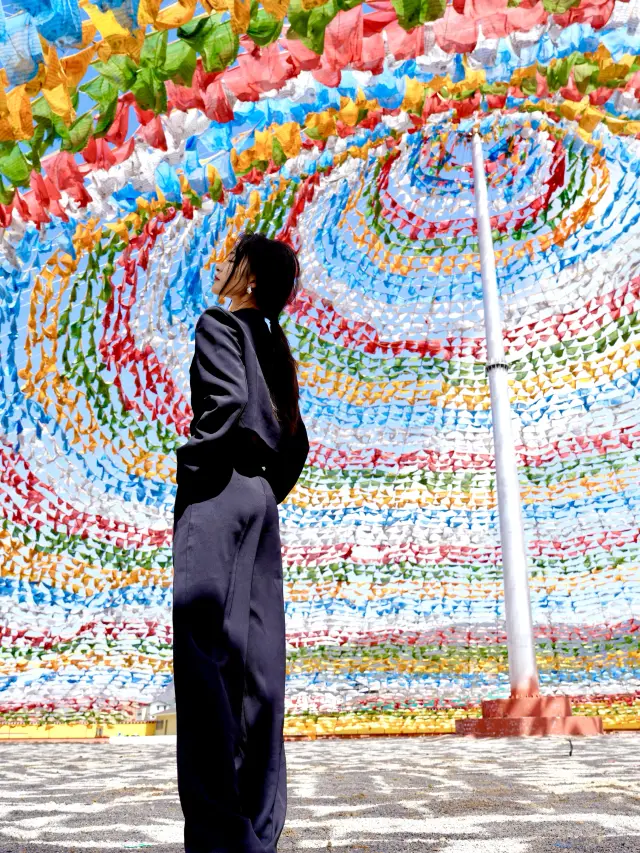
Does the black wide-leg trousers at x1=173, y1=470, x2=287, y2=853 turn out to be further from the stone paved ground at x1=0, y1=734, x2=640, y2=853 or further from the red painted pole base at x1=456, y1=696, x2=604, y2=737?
the red painted pole base at x1=456, y1=696, x2=604, y2=737

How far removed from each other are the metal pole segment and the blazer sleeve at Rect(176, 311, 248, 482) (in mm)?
6387

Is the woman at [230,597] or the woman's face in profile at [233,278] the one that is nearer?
the woman at [230,597]

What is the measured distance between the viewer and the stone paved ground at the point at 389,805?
235 cm

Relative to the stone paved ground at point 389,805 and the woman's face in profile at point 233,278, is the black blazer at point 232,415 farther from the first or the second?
the stone paved ground at point 389,805

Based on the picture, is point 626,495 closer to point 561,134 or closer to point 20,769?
point 561,134

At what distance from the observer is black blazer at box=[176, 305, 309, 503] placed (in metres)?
1.89

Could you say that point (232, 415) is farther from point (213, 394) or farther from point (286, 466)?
point (286, 466)

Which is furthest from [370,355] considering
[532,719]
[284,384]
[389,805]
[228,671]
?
[228,671]

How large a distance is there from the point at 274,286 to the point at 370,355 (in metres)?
8.77

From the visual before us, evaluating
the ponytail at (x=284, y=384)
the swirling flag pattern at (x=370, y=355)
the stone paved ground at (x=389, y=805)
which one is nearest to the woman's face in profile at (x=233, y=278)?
the ponytail at (x=284, y=384)

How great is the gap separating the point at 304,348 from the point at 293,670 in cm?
401

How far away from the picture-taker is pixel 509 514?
8.09m

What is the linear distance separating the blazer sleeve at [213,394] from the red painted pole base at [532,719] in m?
6.36

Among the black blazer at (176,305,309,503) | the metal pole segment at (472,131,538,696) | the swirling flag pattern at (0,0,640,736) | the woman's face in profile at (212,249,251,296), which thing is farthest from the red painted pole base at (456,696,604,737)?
the woman's face in profile at (212,249,251,296)
